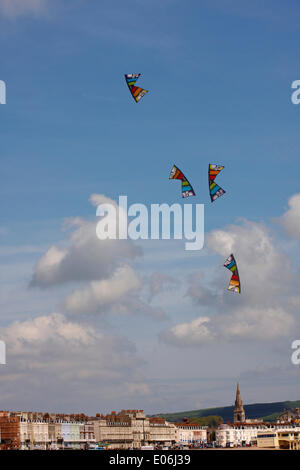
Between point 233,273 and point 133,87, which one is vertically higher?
point 133,87

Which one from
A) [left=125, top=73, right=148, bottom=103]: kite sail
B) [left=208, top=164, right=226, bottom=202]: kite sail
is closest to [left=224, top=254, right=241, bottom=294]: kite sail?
[left=208, top=164, right=226, bottom=202]: kite sail

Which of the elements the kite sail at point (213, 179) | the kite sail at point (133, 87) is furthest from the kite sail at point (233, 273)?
the kite sail at point (133, 87)

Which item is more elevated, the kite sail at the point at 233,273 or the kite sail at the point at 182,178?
the kite sail at the point at 182,178

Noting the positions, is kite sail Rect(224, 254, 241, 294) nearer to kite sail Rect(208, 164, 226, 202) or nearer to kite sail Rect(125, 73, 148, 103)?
kite sail Rect(208, 164, 226, 202)

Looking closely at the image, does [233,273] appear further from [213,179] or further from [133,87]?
[133,87]

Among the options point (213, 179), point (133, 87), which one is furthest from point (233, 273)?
point (133, 87)

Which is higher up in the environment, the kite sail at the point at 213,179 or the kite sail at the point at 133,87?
the kite sail at the point at 133,87

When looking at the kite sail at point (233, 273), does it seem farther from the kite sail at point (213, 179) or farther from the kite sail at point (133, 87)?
the kite sail at point (133, 87)

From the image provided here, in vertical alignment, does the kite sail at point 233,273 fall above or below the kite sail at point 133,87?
below

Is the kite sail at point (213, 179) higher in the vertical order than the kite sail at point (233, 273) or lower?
higher

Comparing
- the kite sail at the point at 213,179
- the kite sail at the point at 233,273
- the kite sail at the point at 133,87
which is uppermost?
the kite sail at the point at 133,87
